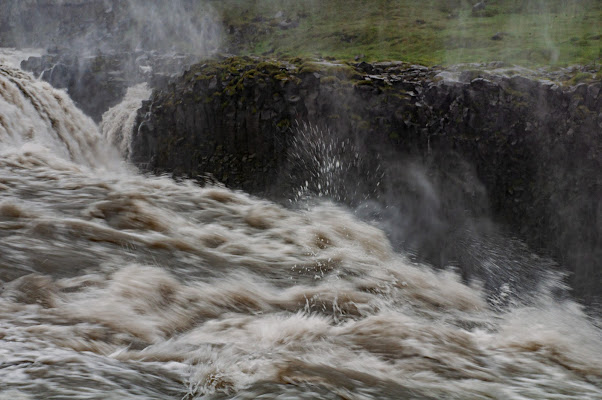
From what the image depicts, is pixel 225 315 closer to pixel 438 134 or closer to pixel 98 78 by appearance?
pixel 438 134

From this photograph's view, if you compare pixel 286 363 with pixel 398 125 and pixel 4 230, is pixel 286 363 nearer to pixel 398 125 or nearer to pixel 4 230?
pixel 4 230

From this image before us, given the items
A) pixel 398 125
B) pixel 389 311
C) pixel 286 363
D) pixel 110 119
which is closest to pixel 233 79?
pixel 398 125

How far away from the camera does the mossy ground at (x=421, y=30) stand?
65.4 ft

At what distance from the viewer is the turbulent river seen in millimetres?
2861

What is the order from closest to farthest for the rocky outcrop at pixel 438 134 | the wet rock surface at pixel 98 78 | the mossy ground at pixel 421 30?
the rocky outcrop at pixel 438 134 → the mossy ground at pixel 421 30 → the wet rock surface at pixel 98 78

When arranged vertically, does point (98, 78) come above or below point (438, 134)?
above

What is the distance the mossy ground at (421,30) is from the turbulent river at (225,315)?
14.3 m

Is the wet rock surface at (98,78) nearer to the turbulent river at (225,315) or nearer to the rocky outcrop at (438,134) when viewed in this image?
the rocky outcrop at (438,134)

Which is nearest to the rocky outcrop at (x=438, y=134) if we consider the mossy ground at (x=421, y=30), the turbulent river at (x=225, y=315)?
the mossy ground at (x=421, y=30)

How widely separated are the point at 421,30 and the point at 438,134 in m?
15.1

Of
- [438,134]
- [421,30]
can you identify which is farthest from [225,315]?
[421,30]

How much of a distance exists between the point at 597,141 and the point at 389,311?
10942 mm

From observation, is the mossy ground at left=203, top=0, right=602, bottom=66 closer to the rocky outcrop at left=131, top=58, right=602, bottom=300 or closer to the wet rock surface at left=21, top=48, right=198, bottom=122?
the rocky outcrop at left=131, top=58, right=602, bottom=300

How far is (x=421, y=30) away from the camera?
26.8m
